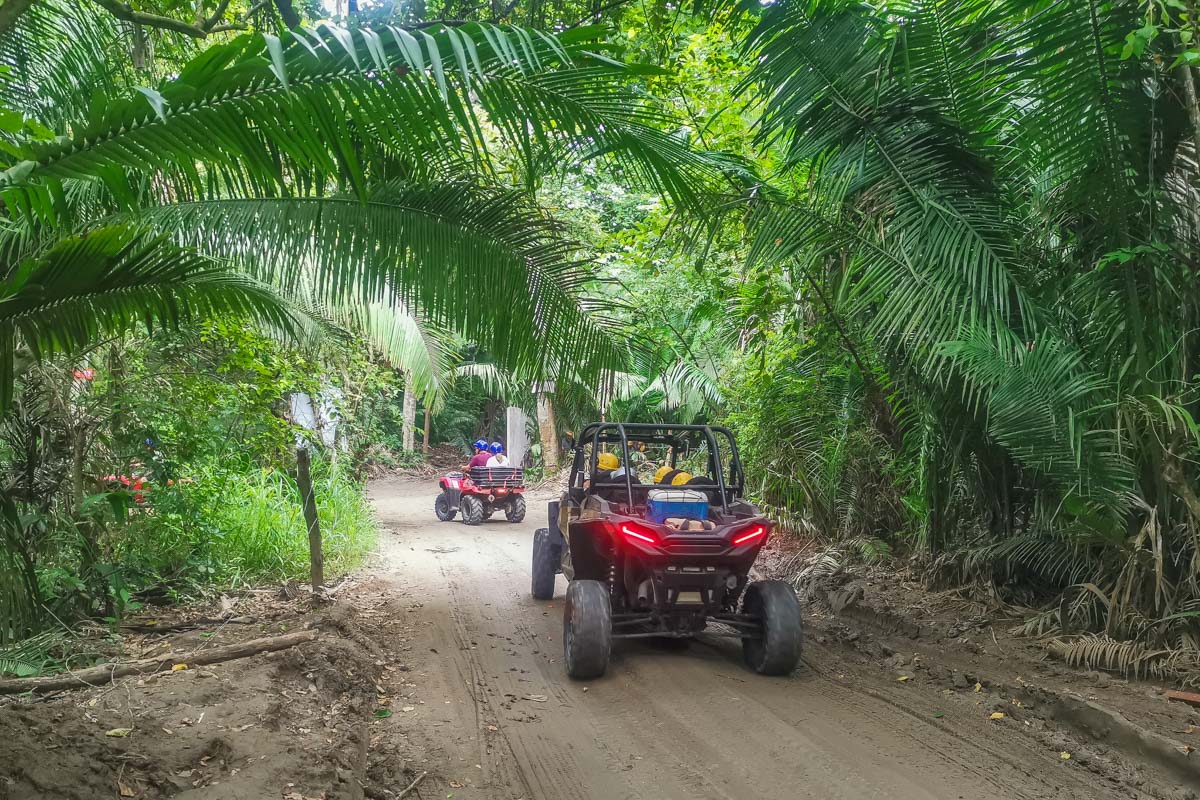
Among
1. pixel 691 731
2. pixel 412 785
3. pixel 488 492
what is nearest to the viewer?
pixel 412 785

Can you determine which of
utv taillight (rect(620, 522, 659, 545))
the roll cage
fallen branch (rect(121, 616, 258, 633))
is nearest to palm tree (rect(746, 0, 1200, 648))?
the roll cage

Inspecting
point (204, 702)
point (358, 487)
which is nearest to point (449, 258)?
point (204, 702)

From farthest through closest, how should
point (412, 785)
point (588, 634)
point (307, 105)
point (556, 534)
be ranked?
point (556, 534), point (588, 634), point (412, 785), point (307, 105)

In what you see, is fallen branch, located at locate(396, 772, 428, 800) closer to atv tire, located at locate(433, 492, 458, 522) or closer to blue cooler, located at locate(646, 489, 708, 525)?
blue cooler, located at locate(646, 489, 708, 525)

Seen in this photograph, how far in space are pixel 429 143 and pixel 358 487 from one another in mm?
11022

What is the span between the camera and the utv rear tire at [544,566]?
868 centimetres

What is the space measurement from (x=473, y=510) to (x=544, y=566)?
707 cm

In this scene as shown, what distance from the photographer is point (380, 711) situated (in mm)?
5309

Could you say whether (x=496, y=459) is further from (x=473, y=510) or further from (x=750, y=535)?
(x=750, y=535)

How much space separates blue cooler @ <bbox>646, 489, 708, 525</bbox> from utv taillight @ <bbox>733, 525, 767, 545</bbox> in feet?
1.59

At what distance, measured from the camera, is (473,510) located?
15.6m

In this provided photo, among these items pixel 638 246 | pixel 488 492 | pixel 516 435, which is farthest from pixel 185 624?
pixel 516 435

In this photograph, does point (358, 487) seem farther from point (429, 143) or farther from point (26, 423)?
point (429, 143)

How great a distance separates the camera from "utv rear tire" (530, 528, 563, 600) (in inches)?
342
